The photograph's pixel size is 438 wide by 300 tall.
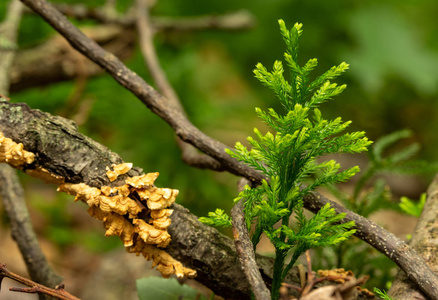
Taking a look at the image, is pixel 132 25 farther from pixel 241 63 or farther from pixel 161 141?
pixel 241 63

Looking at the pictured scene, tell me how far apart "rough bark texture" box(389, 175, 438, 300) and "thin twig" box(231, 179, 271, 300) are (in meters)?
0.40

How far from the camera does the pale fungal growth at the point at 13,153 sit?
0.92m

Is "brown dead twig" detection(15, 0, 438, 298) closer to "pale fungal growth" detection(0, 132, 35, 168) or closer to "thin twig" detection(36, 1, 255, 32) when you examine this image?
"pale fungal growth" detection(0, 132, 35, 168)

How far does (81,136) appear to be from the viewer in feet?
3.23

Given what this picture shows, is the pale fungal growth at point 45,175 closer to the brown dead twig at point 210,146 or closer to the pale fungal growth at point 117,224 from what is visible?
the pale fungal growth at point 117,224

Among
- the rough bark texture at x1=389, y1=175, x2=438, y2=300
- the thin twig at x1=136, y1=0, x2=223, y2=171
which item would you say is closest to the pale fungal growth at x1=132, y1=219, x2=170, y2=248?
the thin twig at x1=136, y1=0, x2=223, y2=171

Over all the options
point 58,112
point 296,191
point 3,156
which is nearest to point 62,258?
point 58,112

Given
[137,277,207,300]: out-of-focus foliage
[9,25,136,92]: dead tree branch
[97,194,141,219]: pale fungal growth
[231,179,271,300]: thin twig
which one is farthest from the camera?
[9,25,136,92]: dead tree branch

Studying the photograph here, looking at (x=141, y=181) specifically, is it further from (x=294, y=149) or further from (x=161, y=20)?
(x=161, y=20)

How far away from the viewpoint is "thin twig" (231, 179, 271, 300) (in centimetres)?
82

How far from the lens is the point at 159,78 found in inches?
81.4

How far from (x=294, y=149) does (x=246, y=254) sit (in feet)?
0.79

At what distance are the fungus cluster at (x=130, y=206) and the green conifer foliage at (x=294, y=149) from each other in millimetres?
114

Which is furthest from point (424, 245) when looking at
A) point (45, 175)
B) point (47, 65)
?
point (47, 65)
